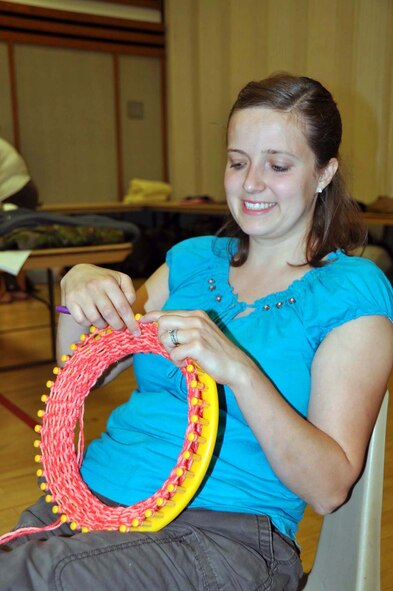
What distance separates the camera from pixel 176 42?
7.16m

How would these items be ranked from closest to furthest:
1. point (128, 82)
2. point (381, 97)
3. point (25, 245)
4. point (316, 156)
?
point (316, 156) < point (25, 245) < point (381, 97) < point (128, 82)

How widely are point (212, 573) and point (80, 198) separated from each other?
6.58 metres

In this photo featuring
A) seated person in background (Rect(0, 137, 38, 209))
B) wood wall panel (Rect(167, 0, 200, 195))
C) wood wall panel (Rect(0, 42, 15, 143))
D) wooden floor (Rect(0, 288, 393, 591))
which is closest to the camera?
wooden floor (Rect(0, 288, 393, 591))

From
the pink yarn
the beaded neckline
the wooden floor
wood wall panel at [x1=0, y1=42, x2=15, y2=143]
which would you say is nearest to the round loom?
the pink yarn

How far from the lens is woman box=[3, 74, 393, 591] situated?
2.75 ft

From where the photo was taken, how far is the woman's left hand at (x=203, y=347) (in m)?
0.83

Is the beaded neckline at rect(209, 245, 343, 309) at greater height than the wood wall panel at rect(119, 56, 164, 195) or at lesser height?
lesser

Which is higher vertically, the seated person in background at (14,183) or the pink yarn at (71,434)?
the seated person in background at (14,183)

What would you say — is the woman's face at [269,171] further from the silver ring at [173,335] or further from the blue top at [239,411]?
the silver ring at [173,335]

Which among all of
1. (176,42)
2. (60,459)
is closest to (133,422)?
(60,459)

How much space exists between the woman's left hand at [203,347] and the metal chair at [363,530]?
0.81 ft

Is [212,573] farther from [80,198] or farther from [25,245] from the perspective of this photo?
[80,198]

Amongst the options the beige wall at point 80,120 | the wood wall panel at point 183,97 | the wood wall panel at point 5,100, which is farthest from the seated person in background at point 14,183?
the wood wall panel at point 183,97

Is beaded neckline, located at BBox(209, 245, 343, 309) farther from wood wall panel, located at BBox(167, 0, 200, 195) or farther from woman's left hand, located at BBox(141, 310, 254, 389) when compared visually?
wood wall panel, located at BBox(167, 0, 200, 195)
